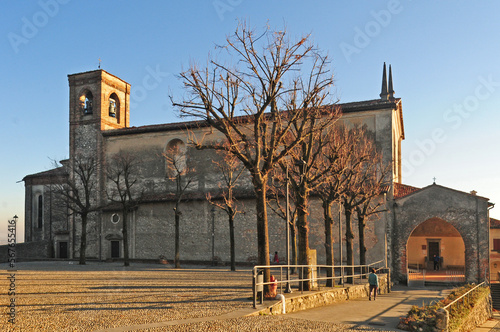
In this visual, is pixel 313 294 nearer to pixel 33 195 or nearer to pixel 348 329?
pixel 348 329

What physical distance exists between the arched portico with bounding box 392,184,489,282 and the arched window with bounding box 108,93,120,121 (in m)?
25.6

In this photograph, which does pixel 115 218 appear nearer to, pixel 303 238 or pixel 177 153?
pixel 177 153

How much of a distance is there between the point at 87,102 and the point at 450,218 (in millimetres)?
30796

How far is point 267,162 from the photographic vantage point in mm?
13844

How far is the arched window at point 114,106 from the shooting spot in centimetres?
4056

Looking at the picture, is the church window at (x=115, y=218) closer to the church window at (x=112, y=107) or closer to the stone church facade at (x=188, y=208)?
the stone church facade at (x=188, y=208)

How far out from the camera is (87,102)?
40.3m

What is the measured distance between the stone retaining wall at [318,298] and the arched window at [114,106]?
93.8 ft

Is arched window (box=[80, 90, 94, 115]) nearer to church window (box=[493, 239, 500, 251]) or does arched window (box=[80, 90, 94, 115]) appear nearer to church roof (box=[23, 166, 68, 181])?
church roof (box=[23, 166, 68, 181])

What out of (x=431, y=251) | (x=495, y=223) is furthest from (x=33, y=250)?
(x=495, y=223)

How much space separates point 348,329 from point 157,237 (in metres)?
27.3

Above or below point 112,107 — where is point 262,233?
below

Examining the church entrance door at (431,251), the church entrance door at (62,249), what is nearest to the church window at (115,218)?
the church entrance door at (62,249)

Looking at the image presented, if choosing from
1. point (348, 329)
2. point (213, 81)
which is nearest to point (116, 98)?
point (213, 81)
